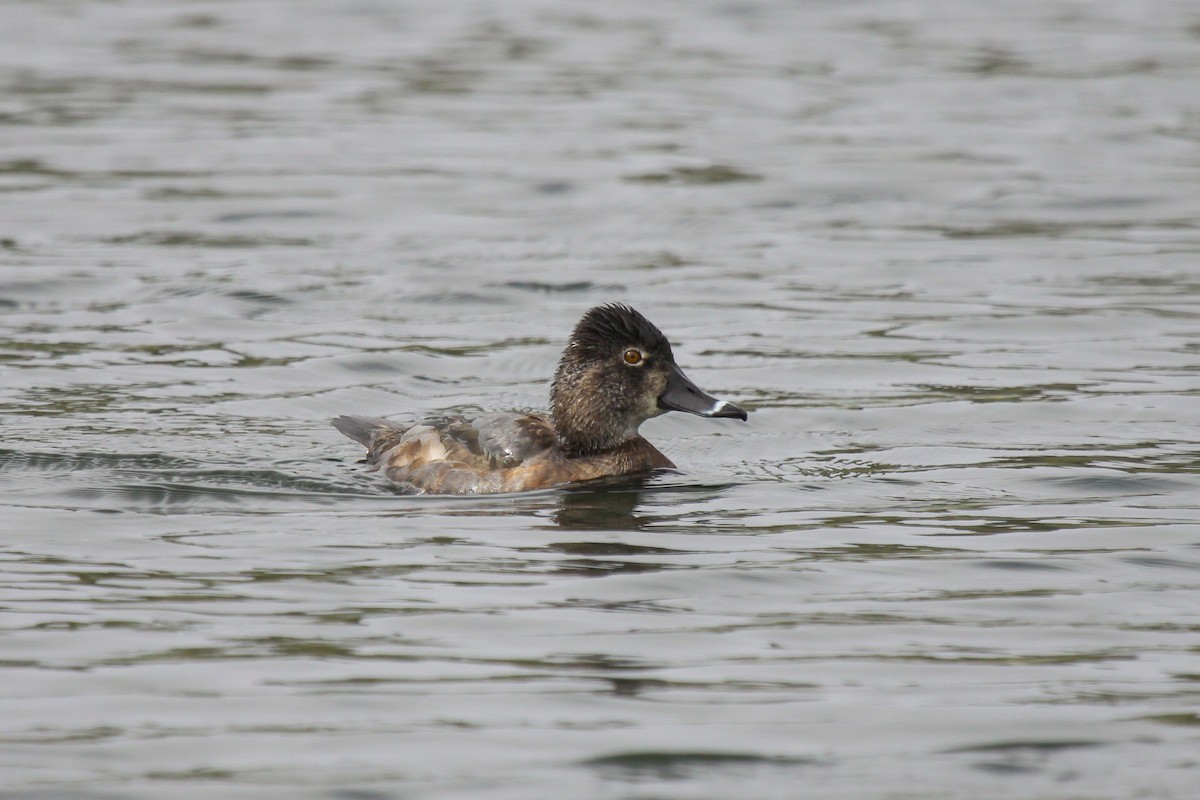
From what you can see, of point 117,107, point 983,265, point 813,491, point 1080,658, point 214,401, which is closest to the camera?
point 1080,658

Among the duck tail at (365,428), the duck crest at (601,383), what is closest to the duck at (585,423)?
the duck crest at (601,383)

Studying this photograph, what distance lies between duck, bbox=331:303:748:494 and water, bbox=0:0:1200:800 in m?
0.23

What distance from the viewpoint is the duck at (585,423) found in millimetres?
9867

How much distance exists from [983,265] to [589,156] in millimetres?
6131

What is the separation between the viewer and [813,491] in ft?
32.3

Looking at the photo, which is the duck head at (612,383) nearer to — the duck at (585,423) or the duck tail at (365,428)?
the duck at (585,423)

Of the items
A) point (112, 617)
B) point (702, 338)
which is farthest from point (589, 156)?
point (112, 617)

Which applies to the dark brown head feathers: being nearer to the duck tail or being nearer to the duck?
the duck

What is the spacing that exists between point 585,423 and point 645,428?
2.12m

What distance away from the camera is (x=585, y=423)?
1007cm

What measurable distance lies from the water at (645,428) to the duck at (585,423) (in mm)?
226

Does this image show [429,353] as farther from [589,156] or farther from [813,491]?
[589,156]

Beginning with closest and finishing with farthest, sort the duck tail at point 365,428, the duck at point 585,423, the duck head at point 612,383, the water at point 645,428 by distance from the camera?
the water at point 645,428 < the duck at point 585,423 < the duck head at point 612,383 < the duck tail at point 365,428

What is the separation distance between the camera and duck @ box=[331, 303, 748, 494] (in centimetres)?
987
